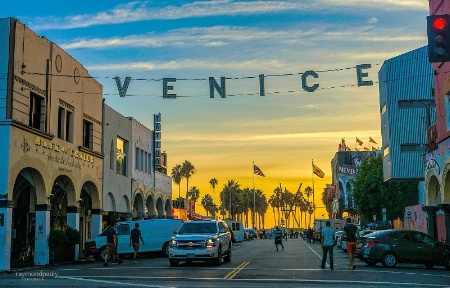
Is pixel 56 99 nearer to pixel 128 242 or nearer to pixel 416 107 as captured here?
pixel 128 242

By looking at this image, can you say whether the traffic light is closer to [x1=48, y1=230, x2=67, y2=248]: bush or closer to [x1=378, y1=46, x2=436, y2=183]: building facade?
[x1=48, y1=230, x2=67, y2=248]: bush

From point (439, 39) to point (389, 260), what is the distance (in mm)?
14163

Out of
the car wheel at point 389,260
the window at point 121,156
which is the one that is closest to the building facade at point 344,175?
the window at point 121,156

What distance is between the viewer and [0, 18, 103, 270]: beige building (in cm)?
2447

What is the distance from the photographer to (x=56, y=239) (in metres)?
27.5

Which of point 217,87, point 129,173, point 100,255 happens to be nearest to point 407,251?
point 217,87

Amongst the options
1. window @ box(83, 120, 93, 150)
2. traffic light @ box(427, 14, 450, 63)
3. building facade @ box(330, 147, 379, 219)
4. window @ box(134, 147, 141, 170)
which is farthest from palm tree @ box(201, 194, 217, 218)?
traffic light @ box(427, 14, 450, 63)

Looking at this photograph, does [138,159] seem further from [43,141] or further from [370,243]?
→ [370,243]

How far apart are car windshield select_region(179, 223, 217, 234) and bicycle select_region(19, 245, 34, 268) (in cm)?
710

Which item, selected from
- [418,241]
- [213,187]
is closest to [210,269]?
[418,241]

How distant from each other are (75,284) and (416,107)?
3629 centimetres

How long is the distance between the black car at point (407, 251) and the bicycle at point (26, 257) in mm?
14356

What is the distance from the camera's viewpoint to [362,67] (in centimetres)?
2228

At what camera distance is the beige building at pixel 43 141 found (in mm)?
24469
